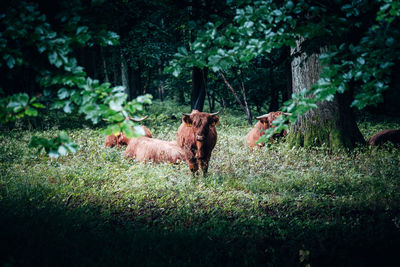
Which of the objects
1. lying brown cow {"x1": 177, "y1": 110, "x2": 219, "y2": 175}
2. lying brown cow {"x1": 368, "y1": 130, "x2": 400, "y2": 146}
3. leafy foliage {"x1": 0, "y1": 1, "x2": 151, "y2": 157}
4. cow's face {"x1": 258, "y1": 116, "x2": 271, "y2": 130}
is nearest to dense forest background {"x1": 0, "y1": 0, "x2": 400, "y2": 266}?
leafy foliage {"x1": 0, "y1": 1, "x2": 151, "y2": 157}

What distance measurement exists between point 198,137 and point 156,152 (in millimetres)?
1960

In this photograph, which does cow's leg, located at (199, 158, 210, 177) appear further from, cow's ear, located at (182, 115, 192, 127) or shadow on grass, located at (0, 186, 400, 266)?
shadow on grass, located at (0, 186, 400, 266)

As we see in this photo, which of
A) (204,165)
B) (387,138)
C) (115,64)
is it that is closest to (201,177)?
(204,165)

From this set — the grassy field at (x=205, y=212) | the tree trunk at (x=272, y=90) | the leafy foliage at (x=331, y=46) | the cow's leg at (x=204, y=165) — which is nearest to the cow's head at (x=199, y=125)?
the cow's leg at (x=204, y=165)

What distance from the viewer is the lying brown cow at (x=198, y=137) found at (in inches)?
182

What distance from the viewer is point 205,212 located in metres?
3.61

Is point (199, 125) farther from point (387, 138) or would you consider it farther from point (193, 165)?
point (387, 138)

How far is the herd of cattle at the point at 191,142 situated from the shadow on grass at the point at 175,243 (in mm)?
1334

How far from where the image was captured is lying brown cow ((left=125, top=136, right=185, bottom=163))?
19.6 ft

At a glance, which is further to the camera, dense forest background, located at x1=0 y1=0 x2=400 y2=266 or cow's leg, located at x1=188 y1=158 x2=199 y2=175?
cow's leg, located at x1=188 y1=158 x2=199 y2=175

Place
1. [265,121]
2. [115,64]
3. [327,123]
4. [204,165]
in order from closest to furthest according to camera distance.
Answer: [204,165] → [327,123] → [265,121] → [115,64]

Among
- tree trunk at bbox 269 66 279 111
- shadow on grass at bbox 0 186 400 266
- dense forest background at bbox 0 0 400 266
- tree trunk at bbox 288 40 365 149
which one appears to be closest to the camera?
dense forest background at bbox 0 0 400 266

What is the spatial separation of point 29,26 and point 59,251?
7.49 feet

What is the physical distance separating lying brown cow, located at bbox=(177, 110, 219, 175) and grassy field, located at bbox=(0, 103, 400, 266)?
36 centimetres
